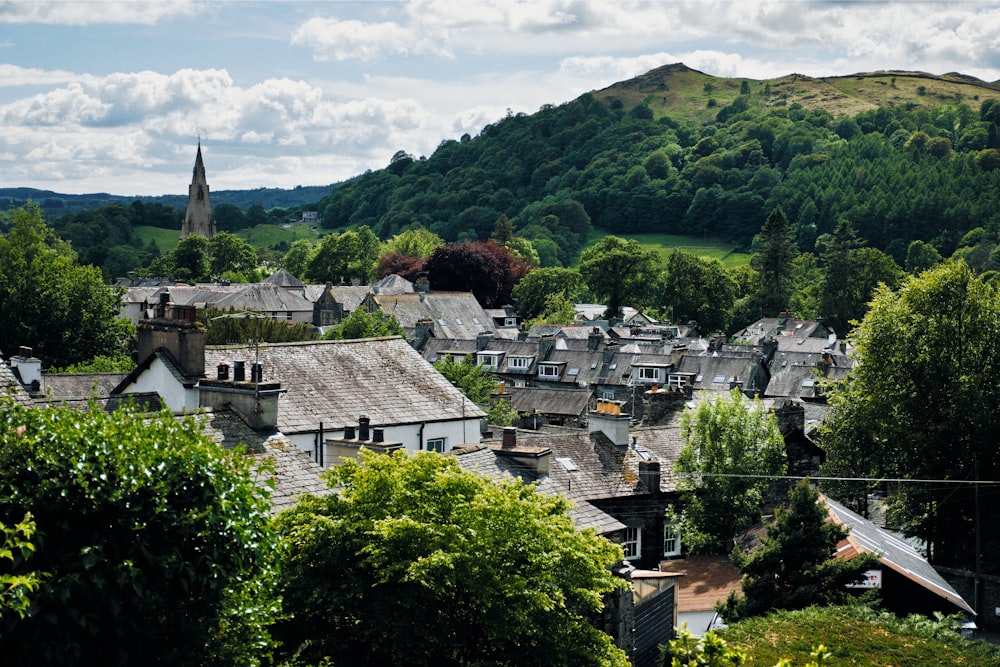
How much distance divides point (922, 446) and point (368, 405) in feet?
66.1

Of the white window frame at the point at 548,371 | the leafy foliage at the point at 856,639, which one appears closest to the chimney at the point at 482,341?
the white window frame at the point at 548,371

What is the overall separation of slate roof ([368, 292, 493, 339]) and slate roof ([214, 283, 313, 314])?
11640 millimetres

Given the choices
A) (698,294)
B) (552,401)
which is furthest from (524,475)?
(698,294)

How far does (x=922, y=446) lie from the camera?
39.1 meters

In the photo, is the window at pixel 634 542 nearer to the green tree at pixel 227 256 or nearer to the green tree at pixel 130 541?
the green tree at pixel 130 541

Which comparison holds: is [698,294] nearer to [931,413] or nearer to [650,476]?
[931,413]

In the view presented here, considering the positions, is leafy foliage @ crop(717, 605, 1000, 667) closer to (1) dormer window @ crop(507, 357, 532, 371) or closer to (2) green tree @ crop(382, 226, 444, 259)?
(1) dormer window @ crop(507, 357, 532, 371)

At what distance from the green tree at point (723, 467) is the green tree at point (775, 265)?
10708cm

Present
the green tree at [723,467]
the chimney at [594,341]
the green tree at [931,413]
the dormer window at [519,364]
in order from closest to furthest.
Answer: the green tree at [723,467], the green tree at [931,413], the dormer window at [519,364], the chimney at [594,341]

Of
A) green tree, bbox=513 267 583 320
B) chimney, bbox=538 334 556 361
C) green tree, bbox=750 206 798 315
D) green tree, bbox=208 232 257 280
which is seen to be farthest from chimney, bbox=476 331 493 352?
green tree, bbox=208 232 257 280

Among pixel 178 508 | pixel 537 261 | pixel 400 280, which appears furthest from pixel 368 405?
pixel 537 261

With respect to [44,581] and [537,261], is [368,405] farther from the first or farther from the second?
[537,261]

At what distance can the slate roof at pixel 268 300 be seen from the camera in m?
100

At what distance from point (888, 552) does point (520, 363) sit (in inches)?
2309
